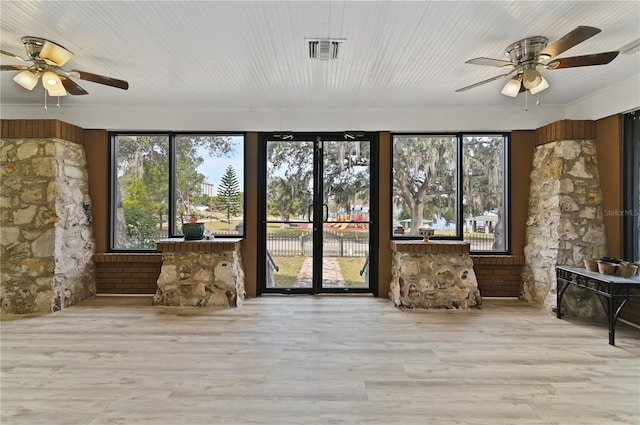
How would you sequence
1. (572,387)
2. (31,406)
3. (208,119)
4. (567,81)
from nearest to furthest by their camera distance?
1. (31,406)
2. (572,387)
3. (567,81)
4. (208,119)

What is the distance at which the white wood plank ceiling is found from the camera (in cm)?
244

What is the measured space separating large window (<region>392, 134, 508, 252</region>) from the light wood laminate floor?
130 centimetres

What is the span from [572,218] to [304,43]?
12.6 feet

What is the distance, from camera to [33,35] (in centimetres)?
280

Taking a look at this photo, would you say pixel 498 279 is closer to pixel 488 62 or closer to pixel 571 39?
pixel 488 62

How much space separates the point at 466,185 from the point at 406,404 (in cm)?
358

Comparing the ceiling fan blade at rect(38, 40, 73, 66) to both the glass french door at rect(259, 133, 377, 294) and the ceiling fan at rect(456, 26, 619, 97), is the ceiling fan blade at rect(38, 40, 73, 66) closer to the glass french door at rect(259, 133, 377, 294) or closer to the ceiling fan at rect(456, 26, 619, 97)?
the glass french door at rect(259, 133, 377, 294)

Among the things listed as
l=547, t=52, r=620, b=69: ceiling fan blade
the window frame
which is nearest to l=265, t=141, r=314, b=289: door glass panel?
l=547, t=52, r=620, b=69: ceiling fan blade

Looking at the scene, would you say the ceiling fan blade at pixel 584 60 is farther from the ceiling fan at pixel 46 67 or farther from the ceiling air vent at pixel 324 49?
the ceiling fan at pixel 46 67

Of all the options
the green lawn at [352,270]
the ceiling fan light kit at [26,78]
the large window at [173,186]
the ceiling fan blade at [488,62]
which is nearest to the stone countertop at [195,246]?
the large window at [173,186]

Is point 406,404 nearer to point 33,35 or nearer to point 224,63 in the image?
point 224,63

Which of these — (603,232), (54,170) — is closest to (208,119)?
(54,170)

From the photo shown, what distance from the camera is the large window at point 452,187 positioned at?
4961 mm

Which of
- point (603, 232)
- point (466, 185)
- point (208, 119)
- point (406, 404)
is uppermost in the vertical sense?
point (208, 119)
